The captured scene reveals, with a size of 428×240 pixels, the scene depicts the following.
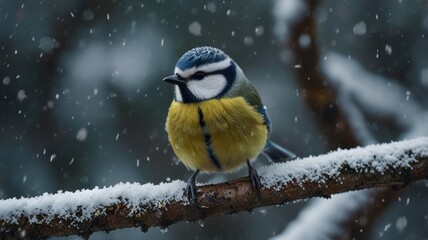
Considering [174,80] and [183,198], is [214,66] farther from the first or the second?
[183,198]

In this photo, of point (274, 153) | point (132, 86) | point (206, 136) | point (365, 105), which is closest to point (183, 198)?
point (206, 136)

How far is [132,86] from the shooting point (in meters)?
5.32

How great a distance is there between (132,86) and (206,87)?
2819mm

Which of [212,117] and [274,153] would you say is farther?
[274,153]

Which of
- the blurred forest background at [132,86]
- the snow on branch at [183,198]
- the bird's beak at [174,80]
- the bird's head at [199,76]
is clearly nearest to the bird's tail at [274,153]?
the bird's head at [199,76]

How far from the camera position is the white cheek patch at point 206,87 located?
2.56m

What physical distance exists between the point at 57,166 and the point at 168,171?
887mm

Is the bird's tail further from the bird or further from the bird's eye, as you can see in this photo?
the bird's eye

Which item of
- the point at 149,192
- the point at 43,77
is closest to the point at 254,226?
the point at 43,77

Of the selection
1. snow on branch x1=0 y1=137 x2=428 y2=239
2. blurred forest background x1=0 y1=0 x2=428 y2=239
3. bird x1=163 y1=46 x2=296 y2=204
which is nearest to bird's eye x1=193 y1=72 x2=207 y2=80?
bird x1=163 y1=46 x2=296 y2=204

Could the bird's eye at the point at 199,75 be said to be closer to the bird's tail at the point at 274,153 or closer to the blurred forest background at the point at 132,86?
the bird's tail at the point at 274,153

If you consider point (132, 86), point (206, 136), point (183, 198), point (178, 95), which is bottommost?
point (132, 86)

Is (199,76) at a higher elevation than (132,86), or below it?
higher

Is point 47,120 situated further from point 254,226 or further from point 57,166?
point 254,226
